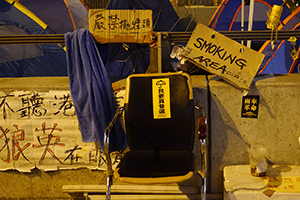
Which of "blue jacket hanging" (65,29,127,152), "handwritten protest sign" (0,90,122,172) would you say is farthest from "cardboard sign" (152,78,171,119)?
"handwritten protest sign" (0,90,122,172)

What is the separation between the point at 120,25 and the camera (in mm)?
2316

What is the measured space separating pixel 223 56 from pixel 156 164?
965 millimetres

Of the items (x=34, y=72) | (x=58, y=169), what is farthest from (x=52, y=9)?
(x=58, y=169)

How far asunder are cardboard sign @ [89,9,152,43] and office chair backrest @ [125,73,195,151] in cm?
37

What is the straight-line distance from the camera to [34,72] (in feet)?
15.4

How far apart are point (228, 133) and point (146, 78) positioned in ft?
2.66

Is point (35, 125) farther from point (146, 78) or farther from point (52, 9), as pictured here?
point (52, 9)

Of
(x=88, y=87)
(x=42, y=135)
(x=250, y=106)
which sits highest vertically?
(x=88, y=87)

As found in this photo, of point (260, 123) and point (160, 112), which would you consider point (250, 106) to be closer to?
point (260, 123)

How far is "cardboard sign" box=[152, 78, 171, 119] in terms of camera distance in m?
2.11

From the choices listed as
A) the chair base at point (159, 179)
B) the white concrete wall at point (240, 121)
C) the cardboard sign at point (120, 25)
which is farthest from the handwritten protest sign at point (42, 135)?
the chair base at point (159, 179)

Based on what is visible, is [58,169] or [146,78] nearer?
[146,78]

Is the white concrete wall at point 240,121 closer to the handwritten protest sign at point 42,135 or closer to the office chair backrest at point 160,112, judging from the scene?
the handwritten protest sign at point 42,135

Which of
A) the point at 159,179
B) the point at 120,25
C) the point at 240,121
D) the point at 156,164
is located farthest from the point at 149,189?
the point at 120,25
